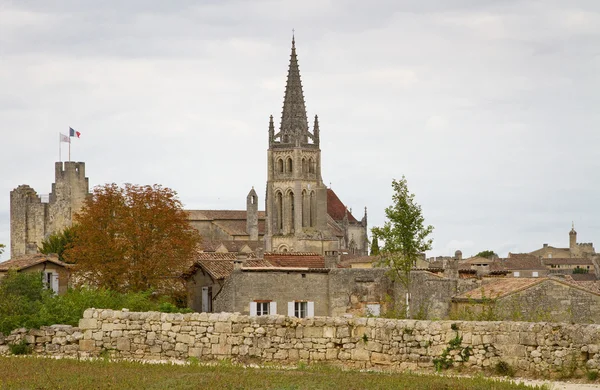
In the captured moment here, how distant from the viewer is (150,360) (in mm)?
23203

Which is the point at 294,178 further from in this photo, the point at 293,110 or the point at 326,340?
the point at 326,340

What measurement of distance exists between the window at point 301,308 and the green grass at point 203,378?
2158 cm

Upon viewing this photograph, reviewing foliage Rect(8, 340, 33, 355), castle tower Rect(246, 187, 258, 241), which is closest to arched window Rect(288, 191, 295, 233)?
castle tower Rect(246, 187, 258, 241)

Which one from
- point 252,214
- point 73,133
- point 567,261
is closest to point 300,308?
point 73,133

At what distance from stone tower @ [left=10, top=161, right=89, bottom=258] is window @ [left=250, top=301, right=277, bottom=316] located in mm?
70518

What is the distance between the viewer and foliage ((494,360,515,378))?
20672mm

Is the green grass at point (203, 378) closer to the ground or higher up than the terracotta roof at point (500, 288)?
closer to the ground

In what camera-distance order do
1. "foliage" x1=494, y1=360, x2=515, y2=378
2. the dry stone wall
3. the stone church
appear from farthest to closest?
1. the stone church
2. "foliage" x1=494, y1=360, x2=515, y2=378
3. the dry stone wall

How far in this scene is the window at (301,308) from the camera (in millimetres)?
42625

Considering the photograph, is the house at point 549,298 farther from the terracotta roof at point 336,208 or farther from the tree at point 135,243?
the terracotta roof at point 336,208

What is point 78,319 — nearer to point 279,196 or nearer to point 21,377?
point 21,377

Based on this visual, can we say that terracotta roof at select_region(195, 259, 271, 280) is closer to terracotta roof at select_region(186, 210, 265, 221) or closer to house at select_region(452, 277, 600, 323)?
house at select_region(452, 277, 600, 323)

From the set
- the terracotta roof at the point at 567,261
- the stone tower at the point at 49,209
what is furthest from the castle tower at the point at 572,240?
the stone tower at the point at 49,209

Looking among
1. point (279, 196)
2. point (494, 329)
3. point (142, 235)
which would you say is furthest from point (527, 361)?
point (279, 196)
